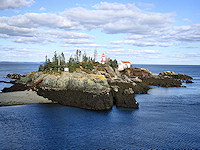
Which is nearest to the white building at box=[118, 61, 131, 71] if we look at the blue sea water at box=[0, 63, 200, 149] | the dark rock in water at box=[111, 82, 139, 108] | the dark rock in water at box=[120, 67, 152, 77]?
the dark rock in water at box=[120, 67, 152, 77]

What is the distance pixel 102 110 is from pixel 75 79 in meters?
15.4

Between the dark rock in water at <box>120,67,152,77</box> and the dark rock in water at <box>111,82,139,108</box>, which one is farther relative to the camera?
the dark rock in water at <box>120,67,152,77</box>

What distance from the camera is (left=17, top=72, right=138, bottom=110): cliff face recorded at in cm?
4781

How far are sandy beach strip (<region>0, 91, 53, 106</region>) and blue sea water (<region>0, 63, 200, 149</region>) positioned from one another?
Result: 3783mm

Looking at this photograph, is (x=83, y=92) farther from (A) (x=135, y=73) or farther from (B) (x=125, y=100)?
(A) (x=135, y=73)

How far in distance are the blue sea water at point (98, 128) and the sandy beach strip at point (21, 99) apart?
3.78 metres

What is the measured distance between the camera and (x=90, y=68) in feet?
271

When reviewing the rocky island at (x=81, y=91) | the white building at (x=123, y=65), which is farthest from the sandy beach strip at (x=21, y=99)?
the white building at (x=123, y=65)

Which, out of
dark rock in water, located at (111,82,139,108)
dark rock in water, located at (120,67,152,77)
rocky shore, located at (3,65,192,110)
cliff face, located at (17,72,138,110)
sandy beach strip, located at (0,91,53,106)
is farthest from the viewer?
dark rock in water, located at (120,67,152,77)

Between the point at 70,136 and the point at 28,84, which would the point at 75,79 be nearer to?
the point at 28,84

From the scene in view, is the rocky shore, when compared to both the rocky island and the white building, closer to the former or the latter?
the rocky island

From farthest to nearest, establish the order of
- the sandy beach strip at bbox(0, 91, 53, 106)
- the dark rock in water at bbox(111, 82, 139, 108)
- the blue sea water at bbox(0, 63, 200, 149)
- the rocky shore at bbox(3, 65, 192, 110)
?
the sandy beach strip at bbox(0, 91, 53, 106)
the dark rock in water at bbox(111, 82, 139, 108)
the rocky shore at bbox(3, 65, 192, 110)
the blue sea water at bbox(0, 63, 200, 149)

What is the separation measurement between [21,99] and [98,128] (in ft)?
96.1

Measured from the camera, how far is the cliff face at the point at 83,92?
157 ft
